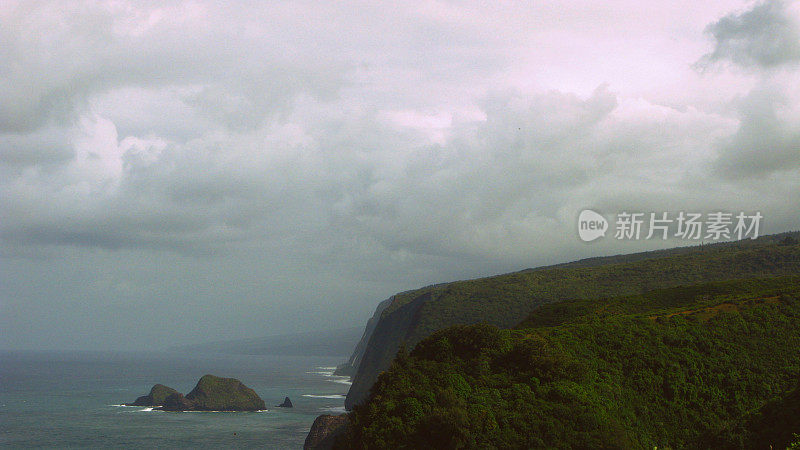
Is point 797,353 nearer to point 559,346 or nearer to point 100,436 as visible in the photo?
point 559,346

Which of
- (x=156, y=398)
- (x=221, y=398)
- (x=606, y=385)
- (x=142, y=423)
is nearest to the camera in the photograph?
(x=606, y=385)

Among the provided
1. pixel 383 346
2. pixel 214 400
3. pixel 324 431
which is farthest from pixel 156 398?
pixel 324 431

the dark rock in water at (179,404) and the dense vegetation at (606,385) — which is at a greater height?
the dense vegetation at (606,385)

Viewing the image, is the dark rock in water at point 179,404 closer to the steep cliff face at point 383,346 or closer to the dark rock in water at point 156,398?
the dark rock in water at point 156,398

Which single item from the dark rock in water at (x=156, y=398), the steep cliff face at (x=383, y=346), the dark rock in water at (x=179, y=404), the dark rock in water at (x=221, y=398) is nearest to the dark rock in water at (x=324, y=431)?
the steep cliff face at (x=383, y=346)

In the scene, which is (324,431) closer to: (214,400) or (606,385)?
(606,385)

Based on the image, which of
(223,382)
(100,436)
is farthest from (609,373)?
(223,382)
